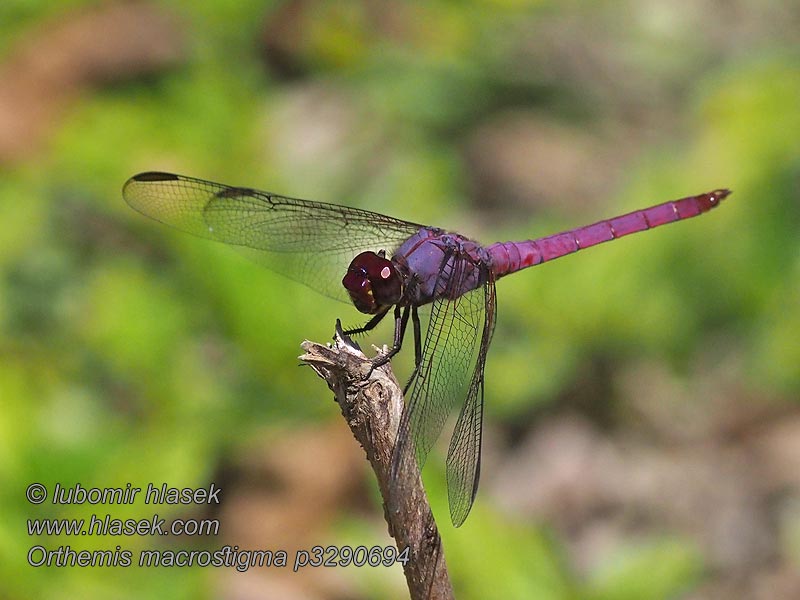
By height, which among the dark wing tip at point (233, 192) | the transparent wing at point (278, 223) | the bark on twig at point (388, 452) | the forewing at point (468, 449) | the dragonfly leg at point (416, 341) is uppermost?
the dark wing tip at point (233, 192)

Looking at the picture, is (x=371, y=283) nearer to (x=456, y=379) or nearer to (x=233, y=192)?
(x=456, y=379)

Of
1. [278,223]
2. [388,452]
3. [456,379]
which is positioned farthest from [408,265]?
[388,452]

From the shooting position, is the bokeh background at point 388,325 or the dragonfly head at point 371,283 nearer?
the dragonfly head at point 371,283

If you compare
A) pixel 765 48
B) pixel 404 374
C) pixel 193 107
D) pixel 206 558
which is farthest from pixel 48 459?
pixel 765 48

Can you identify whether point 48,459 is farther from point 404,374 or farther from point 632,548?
point 632,548

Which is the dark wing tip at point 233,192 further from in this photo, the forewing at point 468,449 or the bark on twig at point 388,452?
the bark on twig at point 388,452

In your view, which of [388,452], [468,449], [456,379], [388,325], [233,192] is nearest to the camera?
[388,452]

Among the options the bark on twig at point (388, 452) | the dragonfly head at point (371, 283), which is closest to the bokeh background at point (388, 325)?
the dragonfly head at point (371, 283)
